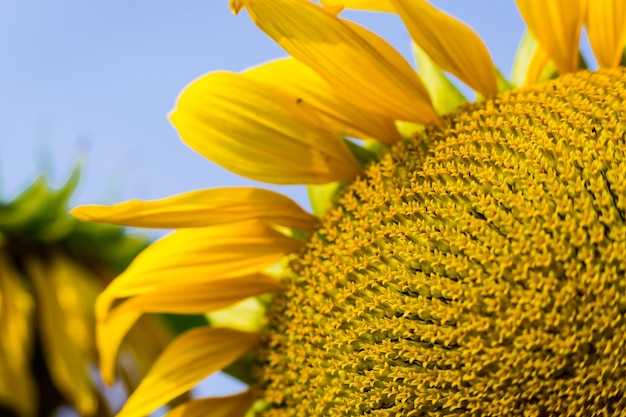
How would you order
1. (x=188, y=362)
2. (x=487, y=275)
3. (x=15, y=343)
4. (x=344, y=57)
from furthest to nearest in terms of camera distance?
(x=15, y=343), (x=188, y=362), (x=344, y=57), (x=487, y=275)

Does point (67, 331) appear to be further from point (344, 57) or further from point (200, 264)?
point (344, 57)

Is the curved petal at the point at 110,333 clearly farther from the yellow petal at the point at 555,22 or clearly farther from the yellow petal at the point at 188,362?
the yellow petal at the point at 555,22

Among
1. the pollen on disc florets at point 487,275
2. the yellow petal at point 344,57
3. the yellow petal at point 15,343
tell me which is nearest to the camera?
the pollen on disc florets at point 487,275

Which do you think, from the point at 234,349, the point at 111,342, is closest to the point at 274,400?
the point at 234,349

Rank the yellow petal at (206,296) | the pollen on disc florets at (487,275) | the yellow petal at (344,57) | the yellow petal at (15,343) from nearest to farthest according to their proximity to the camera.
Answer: the pollen on disc florets at (487,275), the yellow petal at (344,57), the yellow petal at (206,296), the yellow petal at (15,343)

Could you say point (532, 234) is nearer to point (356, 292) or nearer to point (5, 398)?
point (356, 292)

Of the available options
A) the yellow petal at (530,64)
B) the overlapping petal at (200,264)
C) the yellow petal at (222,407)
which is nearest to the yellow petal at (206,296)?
the overlapping petal at (200,264)

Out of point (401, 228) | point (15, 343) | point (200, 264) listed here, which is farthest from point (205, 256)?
point (15, 343)
